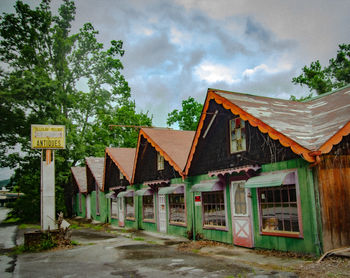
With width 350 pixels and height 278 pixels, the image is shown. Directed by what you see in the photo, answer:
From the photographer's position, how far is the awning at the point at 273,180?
392 inches

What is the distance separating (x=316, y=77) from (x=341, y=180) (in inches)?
1043

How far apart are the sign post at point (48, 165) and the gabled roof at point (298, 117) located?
6295 millimetres

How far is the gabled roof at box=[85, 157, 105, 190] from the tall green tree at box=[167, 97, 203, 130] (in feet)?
63.0

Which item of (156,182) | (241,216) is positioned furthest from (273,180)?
(156,182)

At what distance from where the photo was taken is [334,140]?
8.82 meters

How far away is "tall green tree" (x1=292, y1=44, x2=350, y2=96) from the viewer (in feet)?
110

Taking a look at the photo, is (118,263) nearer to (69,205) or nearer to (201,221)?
(201,221)

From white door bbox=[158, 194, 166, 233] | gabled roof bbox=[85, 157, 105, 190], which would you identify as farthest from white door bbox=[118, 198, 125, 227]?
white door bbox=[158, 194, 166, 233]

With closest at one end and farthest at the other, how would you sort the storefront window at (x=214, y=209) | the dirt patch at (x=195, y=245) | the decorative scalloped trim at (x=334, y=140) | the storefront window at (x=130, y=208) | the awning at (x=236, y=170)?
the decorative scalloped trim at (x=334, y=140) < the awning at (x=236, y=170) < the dirt patch at (x=195, y=245) < the storefront window at (x=214, y=209) < the storefront window at (x=130, y=208)

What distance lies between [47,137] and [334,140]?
12444 mm

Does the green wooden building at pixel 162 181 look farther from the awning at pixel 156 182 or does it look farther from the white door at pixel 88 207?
the white door at pixel 88 207

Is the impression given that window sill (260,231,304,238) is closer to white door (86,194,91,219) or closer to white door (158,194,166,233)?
white door (158,194,166,233)

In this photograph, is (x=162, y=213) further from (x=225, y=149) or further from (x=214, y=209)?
(x=225, y=149)

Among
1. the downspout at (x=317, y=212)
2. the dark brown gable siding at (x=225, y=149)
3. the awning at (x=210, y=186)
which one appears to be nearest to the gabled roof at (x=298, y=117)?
the dark brown gable siding at (x=225, y=149)
